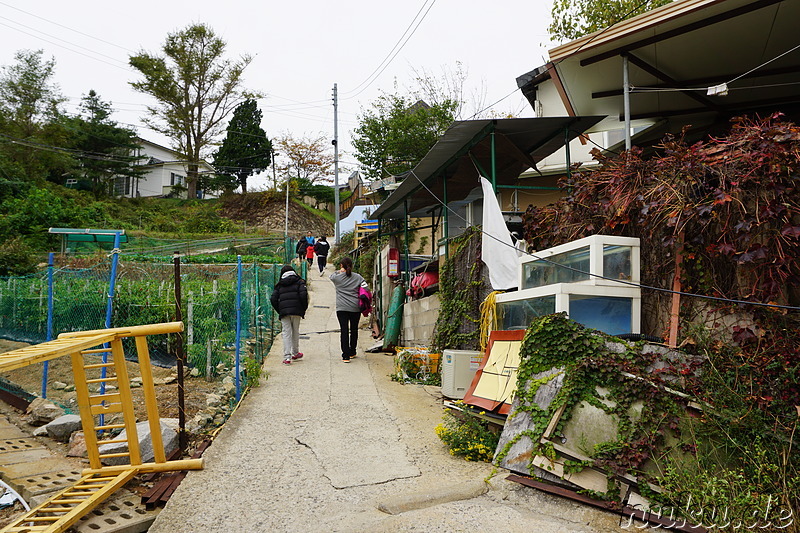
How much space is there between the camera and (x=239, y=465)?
5.14 meters

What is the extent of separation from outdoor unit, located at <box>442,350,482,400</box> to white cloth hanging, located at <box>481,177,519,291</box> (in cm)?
95

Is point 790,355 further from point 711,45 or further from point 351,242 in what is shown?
point 351,242

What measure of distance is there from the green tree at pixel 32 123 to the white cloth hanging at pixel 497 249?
34.4 m

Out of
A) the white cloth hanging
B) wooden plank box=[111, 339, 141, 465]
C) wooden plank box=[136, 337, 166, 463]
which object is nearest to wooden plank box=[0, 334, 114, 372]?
wooden plank box=[111, 339, 141, 465]

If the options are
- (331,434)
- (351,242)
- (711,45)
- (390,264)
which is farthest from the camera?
(351,242)

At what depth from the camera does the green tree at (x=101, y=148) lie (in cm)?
3878

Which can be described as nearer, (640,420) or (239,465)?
(640,420)

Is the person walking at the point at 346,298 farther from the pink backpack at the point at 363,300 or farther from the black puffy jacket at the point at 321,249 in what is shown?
the black puffy jacket at the point at 321,249

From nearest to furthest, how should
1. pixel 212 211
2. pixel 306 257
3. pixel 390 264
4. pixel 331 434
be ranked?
1. pixel 331 434
2. pixel 390 264
3. pixel 306 257
4. pixel 212 211

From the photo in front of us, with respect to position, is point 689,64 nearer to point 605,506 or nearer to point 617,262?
point 617,262

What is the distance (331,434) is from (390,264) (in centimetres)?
765

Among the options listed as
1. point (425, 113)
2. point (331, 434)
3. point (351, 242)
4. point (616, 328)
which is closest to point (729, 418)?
point (616, 328)

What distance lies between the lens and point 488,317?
7.46 metres

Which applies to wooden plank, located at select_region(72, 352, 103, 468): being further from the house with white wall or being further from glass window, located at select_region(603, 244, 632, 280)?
the house with white wall
